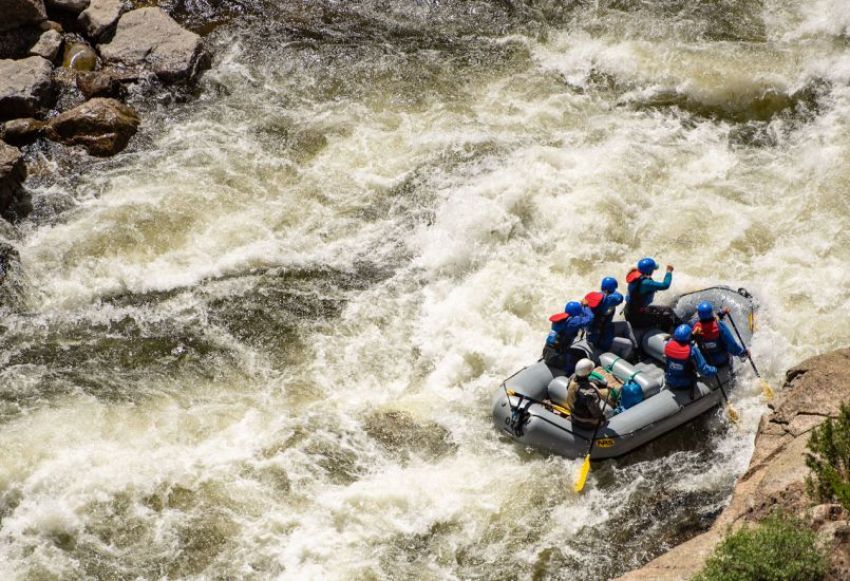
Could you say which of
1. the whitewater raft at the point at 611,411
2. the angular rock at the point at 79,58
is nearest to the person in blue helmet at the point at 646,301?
the whitewater raft at the point at 611,411

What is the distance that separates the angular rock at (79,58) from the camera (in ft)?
47.9

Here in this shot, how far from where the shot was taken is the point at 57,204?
12.5 meters

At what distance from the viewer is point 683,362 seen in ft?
29.8

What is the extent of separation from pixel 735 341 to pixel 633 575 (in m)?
3.19

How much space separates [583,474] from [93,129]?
29.7 ft

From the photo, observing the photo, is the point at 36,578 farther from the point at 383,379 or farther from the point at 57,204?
the point at 57,204

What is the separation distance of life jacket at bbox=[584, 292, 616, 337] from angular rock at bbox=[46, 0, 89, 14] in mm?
10577

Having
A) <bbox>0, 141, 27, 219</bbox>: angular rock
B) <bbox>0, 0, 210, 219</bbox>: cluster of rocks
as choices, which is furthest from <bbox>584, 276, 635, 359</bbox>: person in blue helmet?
<bbox>0, 141, 27, 219</bbox>: angular rock

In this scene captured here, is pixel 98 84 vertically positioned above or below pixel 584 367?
above

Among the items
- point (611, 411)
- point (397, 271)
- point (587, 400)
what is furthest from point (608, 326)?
point (397, 271)

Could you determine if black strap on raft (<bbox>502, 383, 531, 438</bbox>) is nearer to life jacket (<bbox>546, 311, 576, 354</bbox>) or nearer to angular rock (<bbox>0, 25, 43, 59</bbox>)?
life jacket (<bbox>546, 311, 576, 354</bbox>)

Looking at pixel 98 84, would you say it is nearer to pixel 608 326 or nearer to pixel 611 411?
pixel 608 326

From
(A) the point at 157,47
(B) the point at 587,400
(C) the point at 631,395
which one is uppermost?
(A) the point at 157,47

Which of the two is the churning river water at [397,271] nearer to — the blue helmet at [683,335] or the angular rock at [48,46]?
the blue helmet at [683,335]
